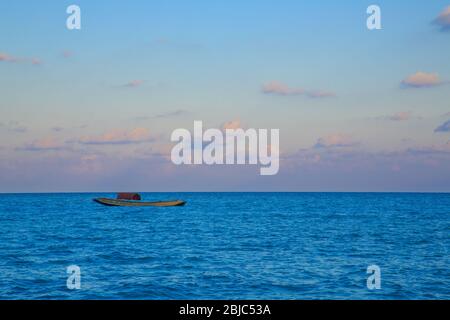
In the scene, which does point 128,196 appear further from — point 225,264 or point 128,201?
point 225,264

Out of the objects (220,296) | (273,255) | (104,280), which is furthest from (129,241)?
(220,296)

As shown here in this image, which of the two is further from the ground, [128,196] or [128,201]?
[128,196]

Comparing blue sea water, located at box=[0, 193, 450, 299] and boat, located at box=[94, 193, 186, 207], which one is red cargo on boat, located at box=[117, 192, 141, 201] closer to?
boat, located at box=[94, 193, 186, 207]

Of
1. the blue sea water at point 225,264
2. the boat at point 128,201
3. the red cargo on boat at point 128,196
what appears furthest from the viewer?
the red cargo on boat at point 128,196

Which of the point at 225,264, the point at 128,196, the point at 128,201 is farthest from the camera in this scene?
the point at 128,196

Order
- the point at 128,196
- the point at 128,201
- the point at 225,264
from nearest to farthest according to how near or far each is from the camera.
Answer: the point at 225,264 < the point at 128,201 < the point at 128,196

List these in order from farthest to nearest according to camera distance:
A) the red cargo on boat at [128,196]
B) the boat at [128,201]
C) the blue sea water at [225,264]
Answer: the red cargo on boat at [128,196]
the boat at [128,201]
the blue sea water at [225,264]

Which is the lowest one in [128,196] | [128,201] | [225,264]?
[225,264]

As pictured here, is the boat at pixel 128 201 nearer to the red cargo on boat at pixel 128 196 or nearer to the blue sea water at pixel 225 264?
the red cargo on boat at pixel 128 196

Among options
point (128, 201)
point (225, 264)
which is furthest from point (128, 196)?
point (225, 264)

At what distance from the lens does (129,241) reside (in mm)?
52812

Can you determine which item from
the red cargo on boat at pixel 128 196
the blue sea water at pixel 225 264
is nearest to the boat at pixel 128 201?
the red cargo on boat at pixel 128 196

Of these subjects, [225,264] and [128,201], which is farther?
[128,201]

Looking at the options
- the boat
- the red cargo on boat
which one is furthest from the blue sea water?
the red cargo on boat
